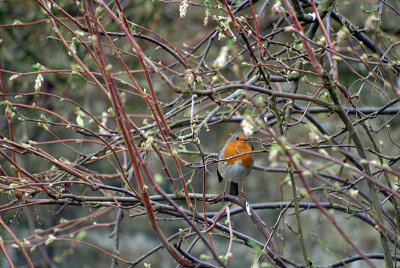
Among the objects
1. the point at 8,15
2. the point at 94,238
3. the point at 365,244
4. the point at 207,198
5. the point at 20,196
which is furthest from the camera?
the point at 94,238

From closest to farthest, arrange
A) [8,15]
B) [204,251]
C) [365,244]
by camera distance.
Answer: [365,244]
[8,15]
[204,251]

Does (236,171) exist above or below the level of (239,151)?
below

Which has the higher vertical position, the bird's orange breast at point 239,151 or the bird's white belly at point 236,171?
the bird's orange breast at point 239,151

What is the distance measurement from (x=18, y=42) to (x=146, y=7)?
1387 millimetres

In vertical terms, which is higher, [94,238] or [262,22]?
[262,22]

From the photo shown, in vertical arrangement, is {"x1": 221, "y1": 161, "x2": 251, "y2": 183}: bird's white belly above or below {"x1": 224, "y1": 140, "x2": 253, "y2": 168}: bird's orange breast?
below

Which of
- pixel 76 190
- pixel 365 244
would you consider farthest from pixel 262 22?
pixel 76 190

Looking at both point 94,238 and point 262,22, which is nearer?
point 262,22

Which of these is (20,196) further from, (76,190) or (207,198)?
(76,190)

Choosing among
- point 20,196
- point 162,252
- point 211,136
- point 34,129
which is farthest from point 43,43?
point 20,196

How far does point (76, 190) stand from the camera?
5.73 meters

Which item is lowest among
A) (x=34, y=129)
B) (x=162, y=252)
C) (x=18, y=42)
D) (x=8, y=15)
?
(x=162, y=252)

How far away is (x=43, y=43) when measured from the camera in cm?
533

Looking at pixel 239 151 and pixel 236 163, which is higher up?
pixel 239 151
